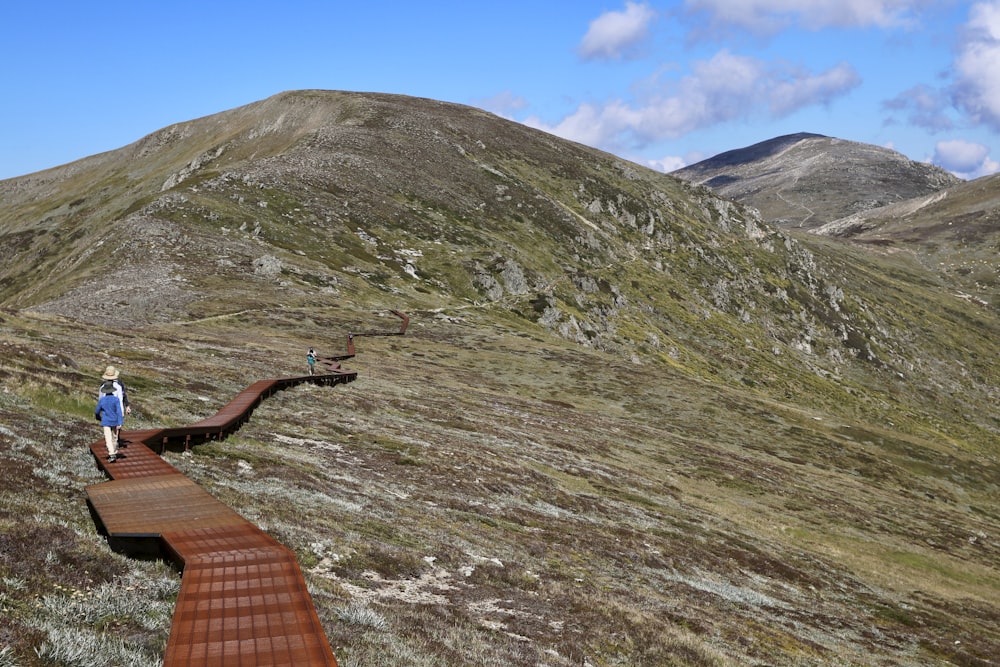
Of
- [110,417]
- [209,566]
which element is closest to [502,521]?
[110,417]

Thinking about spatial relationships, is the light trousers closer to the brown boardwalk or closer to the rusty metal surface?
the brown boardwalk

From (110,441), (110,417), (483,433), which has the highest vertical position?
(110,417)

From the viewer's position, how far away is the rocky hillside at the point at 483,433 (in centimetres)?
1545

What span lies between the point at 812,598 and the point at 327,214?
382 feet

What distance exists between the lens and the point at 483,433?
46250mm

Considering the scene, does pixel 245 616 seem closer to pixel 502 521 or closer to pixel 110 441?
pixel 110 441

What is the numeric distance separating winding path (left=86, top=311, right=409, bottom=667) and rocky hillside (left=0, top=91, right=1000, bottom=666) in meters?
0.59

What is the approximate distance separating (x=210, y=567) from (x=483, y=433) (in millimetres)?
34241

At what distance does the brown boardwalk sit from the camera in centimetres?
970

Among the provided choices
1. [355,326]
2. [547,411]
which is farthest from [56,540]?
[355,326]

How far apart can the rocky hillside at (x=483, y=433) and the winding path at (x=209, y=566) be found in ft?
1.93

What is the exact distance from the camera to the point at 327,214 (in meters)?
130

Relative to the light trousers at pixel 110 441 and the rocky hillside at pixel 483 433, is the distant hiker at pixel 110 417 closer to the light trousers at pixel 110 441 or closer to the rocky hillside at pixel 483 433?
the light trousers at pixel 110 441

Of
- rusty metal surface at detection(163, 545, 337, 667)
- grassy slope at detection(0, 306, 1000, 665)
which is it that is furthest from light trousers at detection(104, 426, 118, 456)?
rusty metal surface at detection(163, 545, 337, 667)
